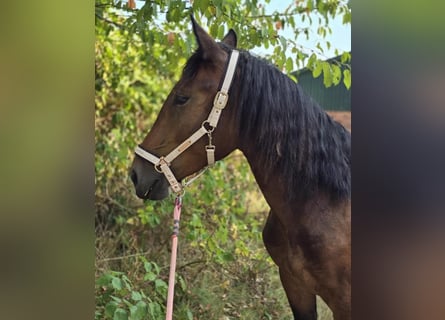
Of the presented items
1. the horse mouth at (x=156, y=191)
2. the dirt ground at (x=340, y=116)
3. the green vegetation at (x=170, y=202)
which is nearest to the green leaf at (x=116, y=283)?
the green vegetation at (x=170, y=202)

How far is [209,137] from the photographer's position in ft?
5.03

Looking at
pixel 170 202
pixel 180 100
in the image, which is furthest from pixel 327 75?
pixel 170 202

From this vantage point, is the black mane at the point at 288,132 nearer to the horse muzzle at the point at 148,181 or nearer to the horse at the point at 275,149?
the horse at the point at 275,149

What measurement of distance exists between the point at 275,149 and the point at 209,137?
22cm

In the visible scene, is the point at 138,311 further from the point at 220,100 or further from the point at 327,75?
the point at 327,75

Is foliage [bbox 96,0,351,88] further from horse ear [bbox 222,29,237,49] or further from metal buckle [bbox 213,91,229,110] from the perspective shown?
metal buckle [bbox 213,91,229,110]

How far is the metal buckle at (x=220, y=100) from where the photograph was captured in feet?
4.93

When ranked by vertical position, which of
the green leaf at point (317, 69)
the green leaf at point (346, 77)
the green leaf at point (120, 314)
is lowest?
the green leaf at point (120, 314)

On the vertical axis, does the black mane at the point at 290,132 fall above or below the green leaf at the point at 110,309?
above

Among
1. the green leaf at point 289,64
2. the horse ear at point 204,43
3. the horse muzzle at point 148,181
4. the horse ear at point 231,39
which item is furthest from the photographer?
the green leaf at point 289,64

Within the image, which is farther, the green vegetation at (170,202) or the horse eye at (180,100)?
the green vegetation at (170,202)

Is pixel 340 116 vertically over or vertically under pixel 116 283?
over
